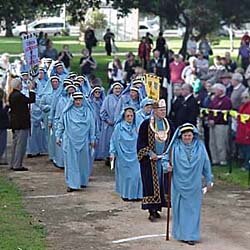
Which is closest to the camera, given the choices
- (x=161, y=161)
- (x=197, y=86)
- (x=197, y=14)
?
(x=161, y=161)

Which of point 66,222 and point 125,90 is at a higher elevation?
point 125,90

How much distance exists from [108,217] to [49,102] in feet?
20.1

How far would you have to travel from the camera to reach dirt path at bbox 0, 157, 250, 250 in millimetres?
12000

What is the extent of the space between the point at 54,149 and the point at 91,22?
50511mm

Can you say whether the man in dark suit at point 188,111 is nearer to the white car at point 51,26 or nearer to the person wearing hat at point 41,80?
the person wearing hat at point 41,80

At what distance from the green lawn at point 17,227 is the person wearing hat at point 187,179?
1890 mm

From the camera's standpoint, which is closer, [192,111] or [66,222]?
[66,222]

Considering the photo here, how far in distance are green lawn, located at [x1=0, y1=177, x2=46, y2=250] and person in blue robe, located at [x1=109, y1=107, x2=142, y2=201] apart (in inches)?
68.7

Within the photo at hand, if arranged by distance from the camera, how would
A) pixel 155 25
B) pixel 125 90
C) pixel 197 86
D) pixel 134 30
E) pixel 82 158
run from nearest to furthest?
Answer: pixel 82 158 < pixel 125 90 < pixel 197 86 < pixel 134 30 < pixel 155 25

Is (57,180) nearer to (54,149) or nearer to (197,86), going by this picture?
(54,149)

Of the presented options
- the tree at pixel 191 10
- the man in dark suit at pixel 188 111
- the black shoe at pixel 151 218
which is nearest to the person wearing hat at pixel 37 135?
the man in dark suit at pixel 188 111

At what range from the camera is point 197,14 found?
4188 cm

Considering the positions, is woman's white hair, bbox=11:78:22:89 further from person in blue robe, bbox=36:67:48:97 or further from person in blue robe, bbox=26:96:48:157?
person in blue robe, bbox=26:96:48:157

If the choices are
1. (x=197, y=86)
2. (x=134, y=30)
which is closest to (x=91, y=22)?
(x=134, y=30)
